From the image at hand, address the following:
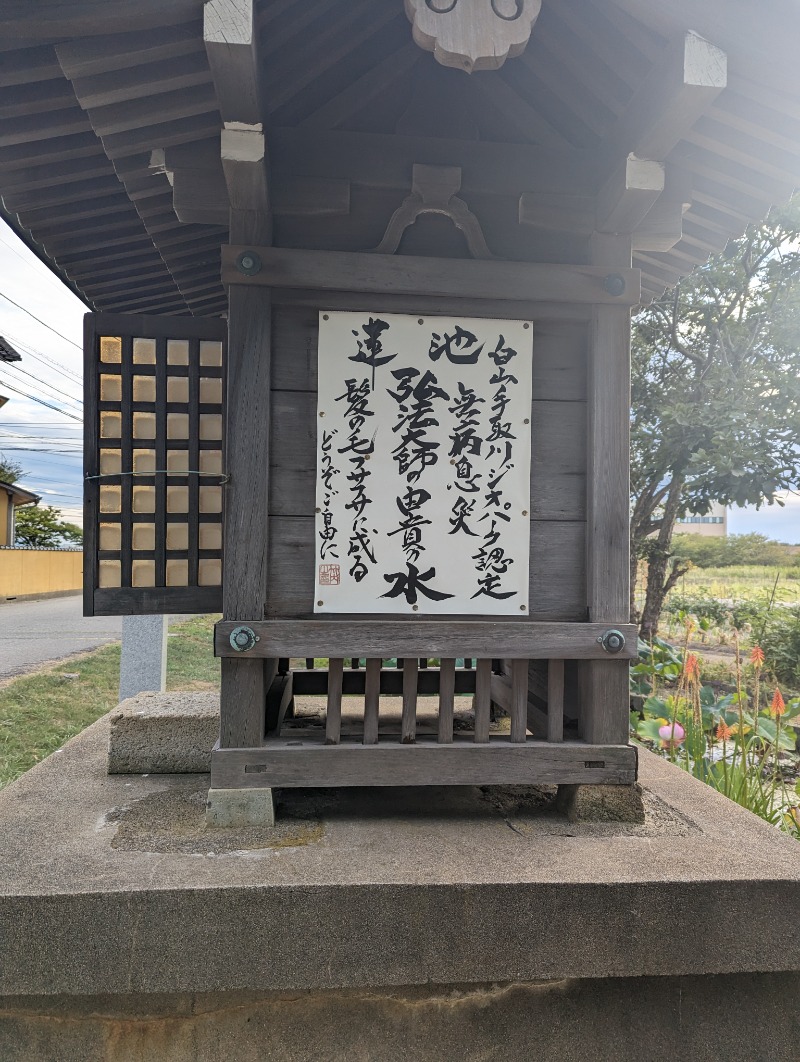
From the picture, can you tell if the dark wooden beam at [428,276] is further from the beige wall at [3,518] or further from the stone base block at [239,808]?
the beige wall at [3,518]

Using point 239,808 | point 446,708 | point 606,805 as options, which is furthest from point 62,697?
point 606,805

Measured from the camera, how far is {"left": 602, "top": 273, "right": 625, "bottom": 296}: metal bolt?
8.32ft

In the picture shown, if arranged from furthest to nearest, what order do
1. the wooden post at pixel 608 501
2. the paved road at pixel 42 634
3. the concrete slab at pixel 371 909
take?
the paved road at pixel 42 634
the wooden post at pixel 608 501
the concrete slab at pixel 371 909

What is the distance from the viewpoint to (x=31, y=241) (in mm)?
3037

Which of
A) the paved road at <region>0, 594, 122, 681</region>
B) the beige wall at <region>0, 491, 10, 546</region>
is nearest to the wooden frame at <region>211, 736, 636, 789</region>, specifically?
the paved road at <region>0, 594, 122, 681</region>

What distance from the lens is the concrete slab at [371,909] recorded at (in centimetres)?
186

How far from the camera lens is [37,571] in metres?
23.4

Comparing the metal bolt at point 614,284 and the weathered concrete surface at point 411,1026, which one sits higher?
the metal bolt at point 614,284

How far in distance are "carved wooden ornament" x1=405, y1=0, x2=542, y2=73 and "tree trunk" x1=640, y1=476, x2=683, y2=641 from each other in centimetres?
601

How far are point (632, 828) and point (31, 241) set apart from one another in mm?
3531

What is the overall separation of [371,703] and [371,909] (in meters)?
0.72

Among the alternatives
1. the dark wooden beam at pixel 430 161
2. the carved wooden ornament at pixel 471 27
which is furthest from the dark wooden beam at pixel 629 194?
the carved wooden ornament at pixel 471 27

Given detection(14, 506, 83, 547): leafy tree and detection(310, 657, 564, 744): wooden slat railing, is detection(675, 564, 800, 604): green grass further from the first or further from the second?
detection(14, 506, 83, 547): leafy tree

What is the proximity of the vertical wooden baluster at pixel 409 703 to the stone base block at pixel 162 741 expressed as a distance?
962 millimetres
